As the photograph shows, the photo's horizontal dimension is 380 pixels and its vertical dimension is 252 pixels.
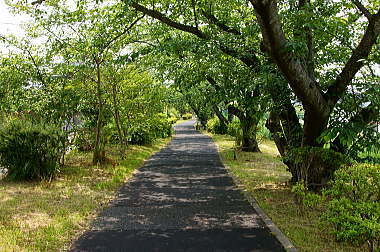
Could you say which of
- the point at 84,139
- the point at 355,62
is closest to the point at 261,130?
the point at 84,139

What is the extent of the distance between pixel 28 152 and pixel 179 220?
4602 mm

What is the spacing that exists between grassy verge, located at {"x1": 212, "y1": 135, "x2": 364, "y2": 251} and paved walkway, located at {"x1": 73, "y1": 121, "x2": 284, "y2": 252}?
1.09 ft

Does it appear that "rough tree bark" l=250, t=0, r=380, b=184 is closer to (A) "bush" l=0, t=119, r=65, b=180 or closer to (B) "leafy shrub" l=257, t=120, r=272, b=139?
(A) "bush" l=0, t=119, r=65, b=180

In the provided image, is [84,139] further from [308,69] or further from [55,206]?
[308,69]

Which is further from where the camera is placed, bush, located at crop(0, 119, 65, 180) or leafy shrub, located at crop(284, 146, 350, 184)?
bush, located at crop(0, 119, 65, 180)

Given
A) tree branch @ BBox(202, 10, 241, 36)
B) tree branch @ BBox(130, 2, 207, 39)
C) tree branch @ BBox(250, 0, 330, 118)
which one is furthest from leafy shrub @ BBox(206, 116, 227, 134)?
tree branch @ BBox(250, 0, 330, 118)

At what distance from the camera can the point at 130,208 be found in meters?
6.12

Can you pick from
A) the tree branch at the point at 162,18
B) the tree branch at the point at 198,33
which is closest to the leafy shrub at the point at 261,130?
the tree branch at the point at 198,33

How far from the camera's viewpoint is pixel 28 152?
25.9 ft

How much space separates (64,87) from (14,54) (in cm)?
157

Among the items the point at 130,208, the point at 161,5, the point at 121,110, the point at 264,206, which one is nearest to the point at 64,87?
the point at 121,110

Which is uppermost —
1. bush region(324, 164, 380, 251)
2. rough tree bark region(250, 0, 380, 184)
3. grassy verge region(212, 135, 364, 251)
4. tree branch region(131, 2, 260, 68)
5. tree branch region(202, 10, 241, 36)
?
tree branch region(202, 10, 241, 36)

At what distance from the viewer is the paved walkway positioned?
4.38m

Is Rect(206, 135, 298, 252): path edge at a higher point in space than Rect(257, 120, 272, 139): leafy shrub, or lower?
lower
